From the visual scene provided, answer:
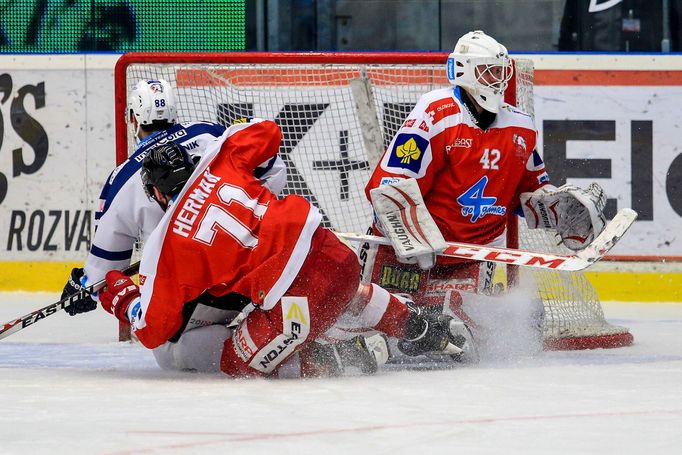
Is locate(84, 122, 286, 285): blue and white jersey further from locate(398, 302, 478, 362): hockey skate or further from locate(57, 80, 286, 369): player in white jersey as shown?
locate(398, 302, 478, 362): hockey skate

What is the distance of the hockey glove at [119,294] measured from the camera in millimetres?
3703

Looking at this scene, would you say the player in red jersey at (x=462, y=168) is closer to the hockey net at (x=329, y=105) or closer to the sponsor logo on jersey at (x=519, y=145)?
the sponsor logo on jersey at (x=519, y=145)

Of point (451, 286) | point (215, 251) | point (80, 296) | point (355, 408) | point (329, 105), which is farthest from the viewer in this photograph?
point (329, 105)

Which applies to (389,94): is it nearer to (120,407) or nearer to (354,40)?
(354,40)

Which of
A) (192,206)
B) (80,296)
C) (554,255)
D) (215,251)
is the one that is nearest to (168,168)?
(192,206)

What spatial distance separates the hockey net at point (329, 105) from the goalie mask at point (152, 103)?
603mm

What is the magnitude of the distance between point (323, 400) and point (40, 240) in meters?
3.50

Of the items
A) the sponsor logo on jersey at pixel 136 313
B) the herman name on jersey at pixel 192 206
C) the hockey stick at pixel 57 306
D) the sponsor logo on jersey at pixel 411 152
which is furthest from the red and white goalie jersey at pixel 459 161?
the sponsor logo on jersey at pixel 136 313

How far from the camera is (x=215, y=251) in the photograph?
3.56 m

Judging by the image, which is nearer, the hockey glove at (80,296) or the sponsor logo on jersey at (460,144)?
the hockey glove at (80,296)

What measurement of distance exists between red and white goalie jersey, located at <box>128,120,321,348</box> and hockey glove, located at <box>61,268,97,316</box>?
54 centimetres

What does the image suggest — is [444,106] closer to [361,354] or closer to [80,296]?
[361,354]

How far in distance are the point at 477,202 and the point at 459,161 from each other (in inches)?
6.4

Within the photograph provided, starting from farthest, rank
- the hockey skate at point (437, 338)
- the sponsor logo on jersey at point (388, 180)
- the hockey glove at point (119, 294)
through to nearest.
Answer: the sponsor logo on jersey at point (388, 180) → the hockey skate at point (437, 338) → the hockey glove at point (119, 294)
